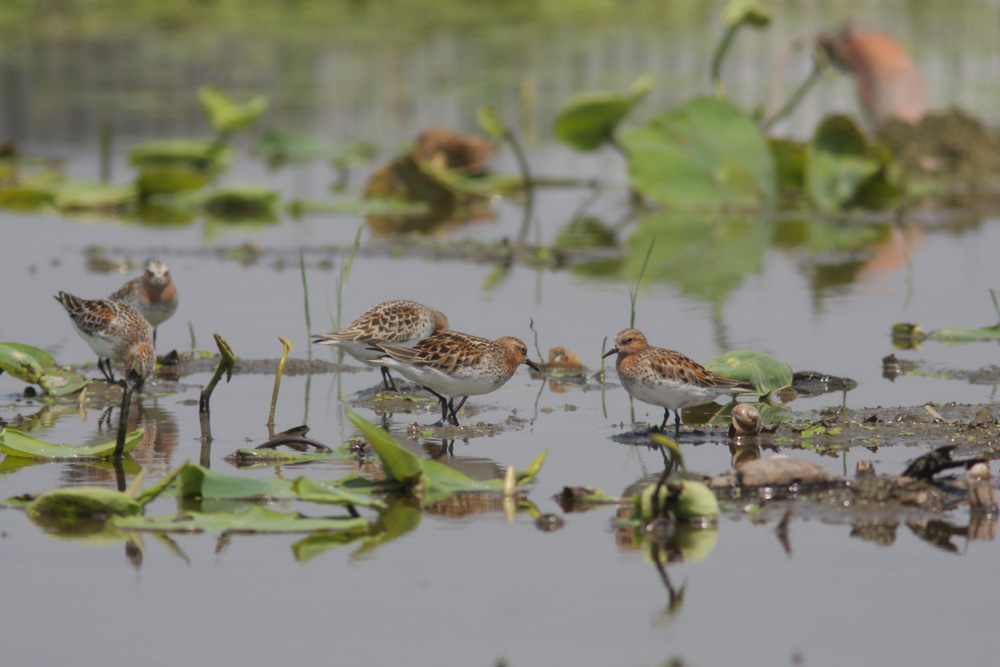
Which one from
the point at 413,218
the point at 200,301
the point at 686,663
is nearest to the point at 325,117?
the point at 413,218

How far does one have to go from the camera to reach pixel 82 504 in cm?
541

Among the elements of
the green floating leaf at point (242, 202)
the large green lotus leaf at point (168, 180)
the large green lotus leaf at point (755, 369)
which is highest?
the large green lotus leaf at point (168, 180)

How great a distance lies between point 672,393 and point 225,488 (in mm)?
2429

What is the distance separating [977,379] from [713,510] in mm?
3501

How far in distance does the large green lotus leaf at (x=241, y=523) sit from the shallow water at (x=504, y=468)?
7 cm

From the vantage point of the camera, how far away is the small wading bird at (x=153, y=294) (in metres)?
8.95

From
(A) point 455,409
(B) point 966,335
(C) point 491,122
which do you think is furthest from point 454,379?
(C) point 491,122

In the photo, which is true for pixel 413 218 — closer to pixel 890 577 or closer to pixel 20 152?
pixel 20 152

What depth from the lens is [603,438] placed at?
22.9ft

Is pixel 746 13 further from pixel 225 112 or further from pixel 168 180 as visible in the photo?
pixel 225 112

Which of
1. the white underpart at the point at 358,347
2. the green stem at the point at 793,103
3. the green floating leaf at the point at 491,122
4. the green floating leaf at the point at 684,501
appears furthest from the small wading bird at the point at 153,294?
the green stem at the point at 793,103

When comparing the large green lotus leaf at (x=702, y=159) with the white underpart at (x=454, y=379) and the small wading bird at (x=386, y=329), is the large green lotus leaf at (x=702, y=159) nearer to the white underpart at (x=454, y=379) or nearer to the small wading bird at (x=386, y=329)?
the small wading bird at (x=386, y=329)

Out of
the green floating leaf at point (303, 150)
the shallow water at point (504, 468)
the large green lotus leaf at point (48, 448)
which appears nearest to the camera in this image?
the shallow water at point (504, 468)

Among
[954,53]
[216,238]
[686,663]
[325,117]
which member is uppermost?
[954,53]
